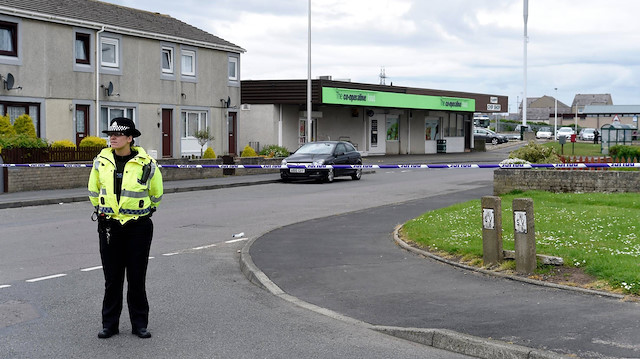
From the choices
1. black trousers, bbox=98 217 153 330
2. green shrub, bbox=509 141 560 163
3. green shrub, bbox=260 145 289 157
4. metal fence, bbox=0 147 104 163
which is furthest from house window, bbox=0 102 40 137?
black trousers, bbox=98 217 153 330

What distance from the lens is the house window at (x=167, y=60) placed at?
34.6 meters

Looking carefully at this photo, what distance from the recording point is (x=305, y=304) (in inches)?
325

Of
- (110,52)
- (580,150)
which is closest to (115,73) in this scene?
→ (110,52)

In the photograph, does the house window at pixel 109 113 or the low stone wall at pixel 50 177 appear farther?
the house window at pixel 109 113

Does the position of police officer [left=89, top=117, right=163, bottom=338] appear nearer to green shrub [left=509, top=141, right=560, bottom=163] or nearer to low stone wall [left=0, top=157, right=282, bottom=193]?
low stone wall [left=0, top=157, right=282, bottom=193]

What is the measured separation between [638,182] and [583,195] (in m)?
1.72

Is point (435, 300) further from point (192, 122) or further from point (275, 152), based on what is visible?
point (192, 122)

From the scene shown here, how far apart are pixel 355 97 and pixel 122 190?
37653 mm

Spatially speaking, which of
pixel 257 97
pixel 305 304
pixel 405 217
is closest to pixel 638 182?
pixel 405 217

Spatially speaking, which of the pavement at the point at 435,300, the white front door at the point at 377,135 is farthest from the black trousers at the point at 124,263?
the white front door at the point at 377,135

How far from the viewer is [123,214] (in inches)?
270

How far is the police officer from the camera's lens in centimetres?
687

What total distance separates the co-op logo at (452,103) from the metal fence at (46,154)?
31922 mm

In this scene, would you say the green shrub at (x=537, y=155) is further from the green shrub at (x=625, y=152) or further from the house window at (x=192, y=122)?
the house window at (x=192, y=122)
